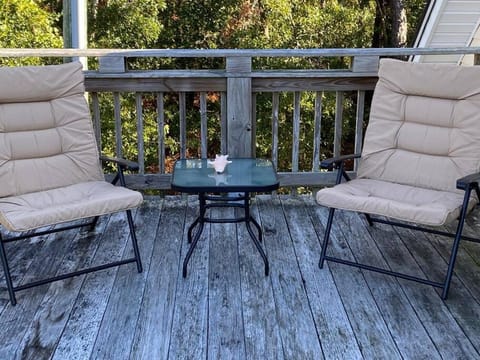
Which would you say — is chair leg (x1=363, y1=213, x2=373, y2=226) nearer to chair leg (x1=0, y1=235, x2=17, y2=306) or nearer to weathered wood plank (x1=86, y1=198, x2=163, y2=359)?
weathered wood plank (x1=86, y1=198, x2=163, y2=359)

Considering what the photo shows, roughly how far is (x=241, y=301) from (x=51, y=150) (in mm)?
1435

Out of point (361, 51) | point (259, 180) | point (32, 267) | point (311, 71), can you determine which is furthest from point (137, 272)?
point (361, 51)

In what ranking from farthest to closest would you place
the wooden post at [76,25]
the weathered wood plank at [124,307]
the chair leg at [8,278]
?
the wooden post at [76,25] < the chair leg at [8,278] < the weathered wood plank at [124,307]

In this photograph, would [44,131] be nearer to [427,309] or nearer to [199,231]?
[199,231]

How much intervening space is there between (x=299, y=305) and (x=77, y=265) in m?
1.26

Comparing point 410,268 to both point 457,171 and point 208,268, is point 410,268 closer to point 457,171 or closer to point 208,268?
point 457,171

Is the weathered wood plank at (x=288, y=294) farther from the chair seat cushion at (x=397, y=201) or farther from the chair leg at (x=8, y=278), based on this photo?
the chair leg at (x=8, y=278)

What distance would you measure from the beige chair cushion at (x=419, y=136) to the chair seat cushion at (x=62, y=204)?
3.41 feet

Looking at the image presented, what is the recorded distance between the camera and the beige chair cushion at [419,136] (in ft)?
10.4

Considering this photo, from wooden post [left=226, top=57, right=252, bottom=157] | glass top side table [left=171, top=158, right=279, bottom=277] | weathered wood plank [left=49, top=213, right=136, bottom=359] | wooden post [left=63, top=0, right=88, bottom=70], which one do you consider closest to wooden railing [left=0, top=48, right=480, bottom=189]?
wooden post [left=226, top=57, right=252, bottom=157]

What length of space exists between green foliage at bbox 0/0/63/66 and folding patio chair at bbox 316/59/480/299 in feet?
20.9

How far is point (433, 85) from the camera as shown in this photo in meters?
3.28

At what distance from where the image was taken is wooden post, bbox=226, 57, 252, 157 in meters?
3.85

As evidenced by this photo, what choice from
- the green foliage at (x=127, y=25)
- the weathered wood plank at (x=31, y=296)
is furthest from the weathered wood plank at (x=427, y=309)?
the green foliage at (x=127, y=25)
